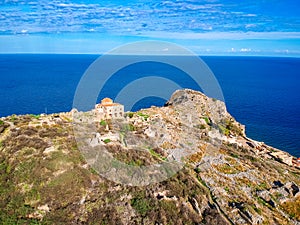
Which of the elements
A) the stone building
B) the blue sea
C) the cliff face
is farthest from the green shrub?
the blue sea

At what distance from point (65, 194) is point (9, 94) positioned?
105857mm

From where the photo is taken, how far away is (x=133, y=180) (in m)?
28.5

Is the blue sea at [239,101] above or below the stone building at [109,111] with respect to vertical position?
below

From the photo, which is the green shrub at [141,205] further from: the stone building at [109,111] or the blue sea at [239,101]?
the blue sea at [239,101]

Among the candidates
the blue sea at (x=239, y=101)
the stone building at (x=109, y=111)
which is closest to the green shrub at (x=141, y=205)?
the stone building at (x=109, y=111)

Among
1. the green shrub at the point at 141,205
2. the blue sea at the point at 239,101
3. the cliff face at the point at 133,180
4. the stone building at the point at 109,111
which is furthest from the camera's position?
the blue sea at the point at 239,101

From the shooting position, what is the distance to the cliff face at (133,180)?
960 inches

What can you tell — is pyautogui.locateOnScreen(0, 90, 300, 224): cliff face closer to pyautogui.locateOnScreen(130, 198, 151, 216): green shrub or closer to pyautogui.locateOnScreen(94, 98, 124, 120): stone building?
pyautogui.locateOnScreen(130, 198, 151, 216): green shrub

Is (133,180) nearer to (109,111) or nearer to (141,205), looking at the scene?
(141,205)

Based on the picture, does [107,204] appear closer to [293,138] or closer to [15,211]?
[15,211]

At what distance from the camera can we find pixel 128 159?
31.4 metres

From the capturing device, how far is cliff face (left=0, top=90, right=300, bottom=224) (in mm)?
24391

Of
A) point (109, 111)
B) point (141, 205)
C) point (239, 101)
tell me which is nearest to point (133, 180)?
point (141, 205)

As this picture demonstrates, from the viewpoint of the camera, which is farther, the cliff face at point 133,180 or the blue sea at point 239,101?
the blue sea at point 239,101
